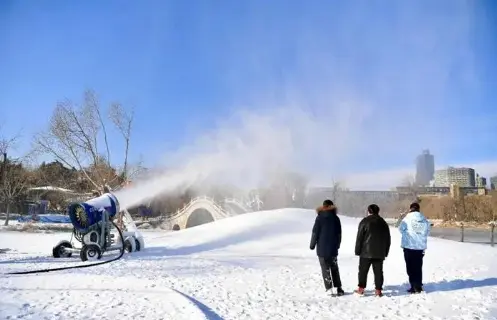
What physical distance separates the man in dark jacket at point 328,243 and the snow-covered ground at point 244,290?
0.44 m

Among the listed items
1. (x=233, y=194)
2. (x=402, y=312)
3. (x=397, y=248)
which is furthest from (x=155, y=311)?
(x=233, y=194)

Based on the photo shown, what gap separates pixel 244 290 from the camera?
30.9 ft

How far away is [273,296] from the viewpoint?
29.0 ft

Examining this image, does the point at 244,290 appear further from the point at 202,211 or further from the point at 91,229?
the point at 202,211

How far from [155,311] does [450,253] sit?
1225 cm

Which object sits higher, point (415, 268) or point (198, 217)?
point (198, 217)

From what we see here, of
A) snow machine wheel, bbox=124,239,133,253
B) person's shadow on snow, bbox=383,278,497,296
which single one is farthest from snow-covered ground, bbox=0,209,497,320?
snow machine wheel, bbox=124,239,133,253

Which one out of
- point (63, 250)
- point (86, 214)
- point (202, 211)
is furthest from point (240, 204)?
point (86, 214)

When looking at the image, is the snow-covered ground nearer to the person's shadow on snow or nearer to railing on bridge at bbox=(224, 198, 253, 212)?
the person's shadow on snow

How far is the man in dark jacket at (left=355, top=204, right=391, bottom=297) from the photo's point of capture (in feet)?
29.3

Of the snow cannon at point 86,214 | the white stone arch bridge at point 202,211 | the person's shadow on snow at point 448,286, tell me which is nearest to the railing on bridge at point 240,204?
the white stone arch bridge at point 202,211

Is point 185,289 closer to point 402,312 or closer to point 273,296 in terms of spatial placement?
point 273,296

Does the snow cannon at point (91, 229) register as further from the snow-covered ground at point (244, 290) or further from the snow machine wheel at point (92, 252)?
the snow-covered ground at point (244, 290)

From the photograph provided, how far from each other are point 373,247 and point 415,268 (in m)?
1.25
